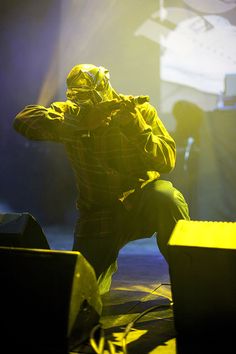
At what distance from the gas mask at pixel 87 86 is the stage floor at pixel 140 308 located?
1174 millimetres

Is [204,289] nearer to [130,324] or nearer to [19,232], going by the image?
[130,324]

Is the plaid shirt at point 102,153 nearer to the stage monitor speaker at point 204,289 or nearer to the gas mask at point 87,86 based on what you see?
the gas mask at point 87,86

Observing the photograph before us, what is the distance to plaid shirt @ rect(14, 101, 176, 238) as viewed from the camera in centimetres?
259

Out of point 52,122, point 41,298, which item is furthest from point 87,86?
point 41,298

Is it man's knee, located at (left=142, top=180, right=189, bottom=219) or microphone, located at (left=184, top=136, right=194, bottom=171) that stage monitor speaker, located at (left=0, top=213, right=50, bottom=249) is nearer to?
man's knee, located at (left=142, top=180, right=189, bottom=219)

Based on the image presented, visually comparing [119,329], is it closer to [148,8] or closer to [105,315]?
[105,315]

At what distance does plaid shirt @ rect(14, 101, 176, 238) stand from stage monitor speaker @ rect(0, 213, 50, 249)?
0.39 meters

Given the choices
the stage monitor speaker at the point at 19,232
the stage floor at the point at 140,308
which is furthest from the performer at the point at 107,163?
the stage monitor speaker at the point at 19,232

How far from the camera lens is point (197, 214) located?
524 centimetres

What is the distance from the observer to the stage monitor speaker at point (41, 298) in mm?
A: 1749

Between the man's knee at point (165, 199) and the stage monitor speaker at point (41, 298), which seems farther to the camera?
the man's knee at point (165, 199)

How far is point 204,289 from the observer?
1.80m

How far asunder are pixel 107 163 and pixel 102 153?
0.23 ft

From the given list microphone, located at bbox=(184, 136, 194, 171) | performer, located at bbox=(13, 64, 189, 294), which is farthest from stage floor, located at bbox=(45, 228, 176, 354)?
microphone, located at bbox=(184, 136, 194, 171)
